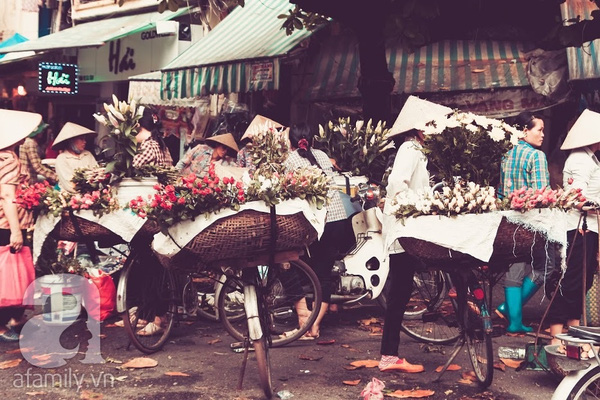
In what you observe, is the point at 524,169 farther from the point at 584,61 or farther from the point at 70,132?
the point at 70,132

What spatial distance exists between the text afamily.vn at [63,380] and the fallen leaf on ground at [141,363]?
278mm

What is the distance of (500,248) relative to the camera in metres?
5.61

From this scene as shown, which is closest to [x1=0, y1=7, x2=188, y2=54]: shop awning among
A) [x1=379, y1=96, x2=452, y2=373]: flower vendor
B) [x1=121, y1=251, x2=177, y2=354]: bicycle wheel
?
[x1=121, y1=251, x2=177, y2=354]: bicycle wheel

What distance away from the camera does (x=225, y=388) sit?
6137 mm

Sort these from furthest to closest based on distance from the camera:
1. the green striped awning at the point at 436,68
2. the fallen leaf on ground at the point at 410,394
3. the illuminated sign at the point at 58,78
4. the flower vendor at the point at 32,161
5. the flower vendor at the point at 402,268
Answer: the illuminated sign at the point at 58,78 → the green striped awning at the point at 436,68 → the flower vendor at the point at 32,161 → the flower vendor at the point at 402,268 → the fallen leaf on ground at the point at 410,394

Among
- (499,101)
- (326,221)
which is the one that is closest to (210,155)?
(326,221)

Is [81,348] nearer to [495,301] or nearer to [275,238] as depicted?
[275,238]

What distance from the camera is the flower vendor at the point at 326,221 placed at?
7906 millimetres

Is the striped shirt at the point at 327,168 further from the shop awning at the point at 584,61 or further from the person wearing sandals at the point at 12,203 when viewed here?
the shop awning at the point at 584,61

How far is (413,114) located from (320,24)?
5.86m

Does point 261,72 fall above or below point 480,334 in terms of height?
above

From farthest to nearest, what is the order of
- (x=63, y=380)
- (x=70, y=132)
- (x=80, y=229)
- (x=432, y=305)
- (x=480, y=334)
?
(x=70, y=132), (x=432, y=305), (x=80, y=229), (x=63, y=380), (x=480, y=334)

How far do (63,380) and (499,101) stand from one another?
7.03 metres

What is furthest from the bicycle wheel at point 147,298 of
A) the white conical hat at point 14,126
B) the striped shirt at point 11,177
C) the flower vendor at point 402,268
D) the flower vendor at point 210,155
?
the flower vendor at point 210,155
